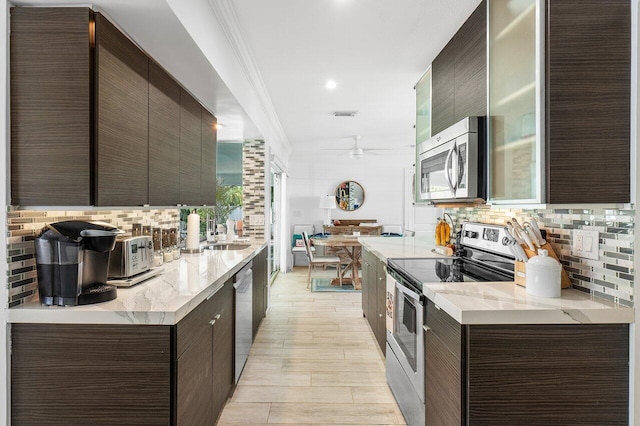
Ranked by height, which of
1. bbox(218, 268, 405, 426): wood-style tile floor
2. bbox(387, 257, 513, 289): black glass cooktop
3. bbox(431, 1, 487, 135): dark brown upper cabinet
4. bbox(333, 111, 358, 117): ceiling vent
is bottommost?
bbox(218, 268, 405, 426): wood-style tile floor

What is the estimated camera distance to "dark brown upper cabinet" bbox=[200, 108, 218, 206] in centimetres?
290

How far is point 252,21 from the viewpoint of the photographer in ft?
8.04

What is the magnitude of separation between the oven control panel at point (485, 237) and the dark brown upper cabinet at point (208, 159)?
77.9 inches

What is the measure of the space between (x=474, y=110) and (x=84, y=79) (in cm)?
192

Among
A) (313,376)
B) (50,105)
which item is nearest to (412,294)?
(313,376)

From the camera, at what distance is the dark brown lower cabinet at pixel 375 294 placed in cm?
306

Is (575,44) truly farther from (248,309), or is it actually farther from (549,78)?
(248,309)

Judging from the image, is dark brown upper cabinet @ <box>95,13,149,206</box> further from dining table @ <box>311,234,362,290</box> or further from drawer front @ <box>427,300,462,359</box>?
dining table @ <box>311,234,362,290</box>

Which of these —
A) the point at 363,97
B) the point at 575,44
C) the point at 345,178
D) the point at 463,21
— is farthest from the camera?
the point at 345,178

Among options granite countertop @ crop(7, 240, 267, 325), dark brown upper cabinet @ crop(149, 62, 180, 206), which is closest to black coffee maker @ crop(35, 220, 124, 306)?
granite countertop @ crop(7, 240, 267, 325)

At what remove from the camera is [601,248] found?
1527 millimetres

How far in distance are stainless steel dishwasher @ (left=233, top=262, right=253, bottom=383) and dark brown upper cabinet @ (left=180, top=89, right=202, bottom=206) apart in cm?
64

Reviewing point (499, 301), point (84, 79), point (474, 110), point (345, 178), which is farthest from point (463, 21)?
point (345, 178)

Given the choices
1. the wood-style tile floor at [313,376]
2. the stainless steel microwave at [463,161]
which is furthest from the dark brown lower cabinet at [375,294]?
the stainless steel microwave at [463,161]
